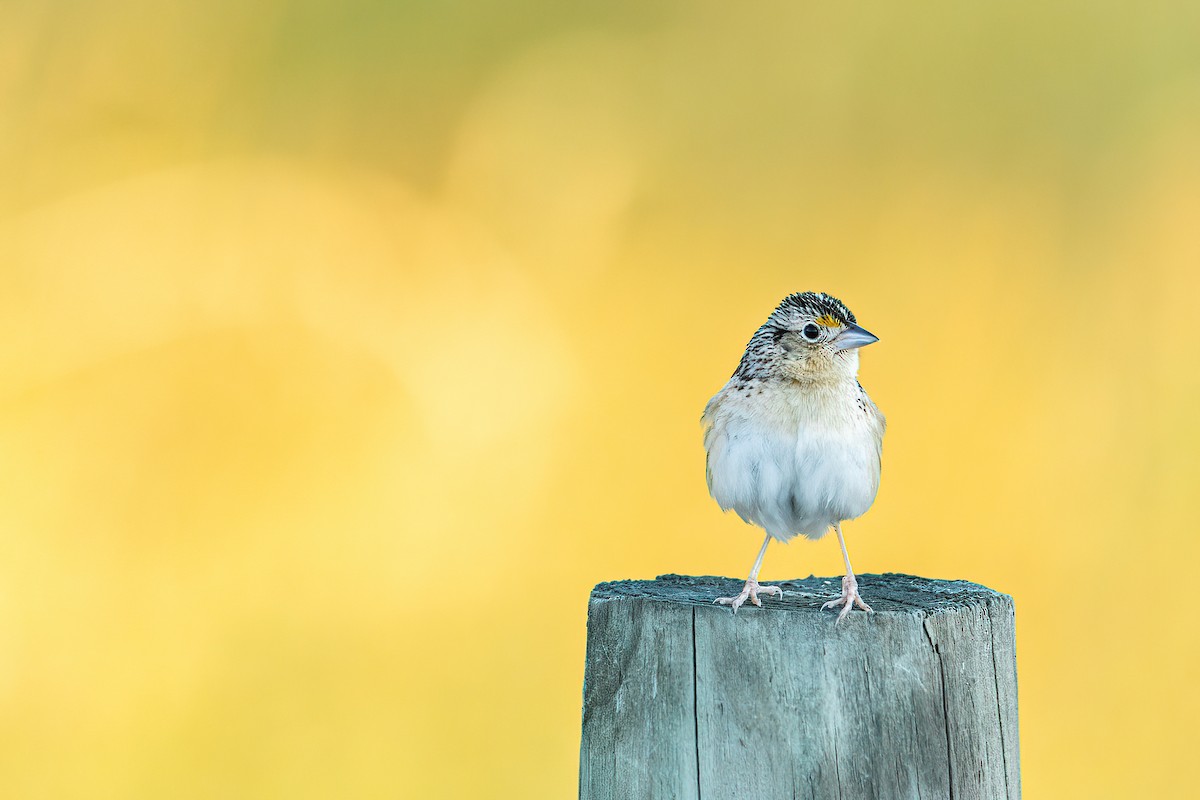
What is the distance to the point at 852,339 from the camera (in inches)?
112

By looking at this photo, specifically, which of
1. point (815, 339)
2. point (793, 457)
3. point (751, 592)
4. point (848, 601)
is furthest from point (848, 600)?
point (815, 339)

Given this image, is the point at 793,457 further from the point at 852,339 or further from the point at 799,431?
the point at 852,339

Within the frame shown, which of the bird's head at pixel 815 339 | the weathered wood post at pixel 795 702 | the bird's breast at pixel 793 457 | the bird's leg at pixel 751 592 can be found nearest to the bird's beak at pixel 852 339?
the bird's head at pixel 815 339

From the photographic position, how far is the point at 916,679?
2.14 m

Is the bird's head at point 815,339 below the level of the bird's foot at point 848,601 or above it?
above

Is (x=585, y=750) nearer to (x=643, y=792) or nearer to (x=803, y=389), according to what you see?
(x=643, y=792)

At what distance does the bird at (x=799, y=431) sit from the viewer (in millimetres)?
2729

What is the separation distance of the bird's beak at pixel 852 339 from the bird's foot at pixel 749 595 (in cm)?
73

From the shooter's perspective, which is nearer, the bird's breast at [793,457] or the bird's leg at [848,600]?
the bird's leg at [848,600]

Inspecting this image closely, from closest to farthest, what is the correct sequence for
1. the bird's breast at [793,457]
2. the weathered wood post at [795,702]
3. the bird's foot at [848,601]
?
the weathered wood post at [795,702] < the bird's foot at [848,601] < the bird's breast at [793,457]

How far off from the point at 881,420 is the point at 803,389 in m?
0.35

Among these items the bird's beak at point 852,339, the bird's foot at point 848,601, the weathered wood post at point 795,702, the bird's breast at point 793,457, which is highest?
the bird's beak at point 852,339

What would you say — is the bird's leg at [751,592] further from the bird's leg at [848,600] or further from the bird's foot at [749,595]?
the bird's leg at [848,600]

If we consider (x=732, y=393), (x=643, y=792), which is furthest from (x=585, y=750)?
(x=732, y=393)
